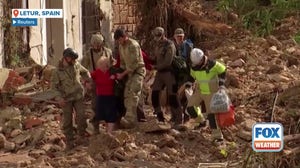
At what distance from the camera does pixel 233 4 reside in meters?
8.76

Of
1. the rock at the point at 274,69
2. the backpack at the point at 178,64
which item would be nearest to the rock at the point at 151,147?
the backpack at the point at 178,64

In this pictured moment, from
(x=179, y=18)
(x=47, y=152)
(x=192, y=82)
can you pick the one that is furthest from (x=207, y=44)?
(x=47, y=152)

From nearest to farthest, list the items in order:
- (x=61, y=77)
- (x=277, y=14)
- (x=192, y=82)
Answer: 1. (x=277, y=14)
2. (x=61, y=77)
3. (x=192, y=82)

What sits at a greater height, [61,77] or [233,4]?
[233,4]

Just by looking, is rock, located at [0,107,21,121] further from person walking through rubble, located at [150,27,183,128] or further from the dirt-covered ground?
person walking through rubble, located at [150,27,183,128]

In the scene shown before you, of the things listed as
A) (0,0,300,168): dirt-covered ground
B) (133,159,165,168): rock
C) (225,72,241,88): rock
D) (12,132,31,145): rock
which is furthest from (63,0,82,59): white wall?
(133,159,165,168): rock

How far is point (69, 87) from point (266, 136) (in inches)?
157

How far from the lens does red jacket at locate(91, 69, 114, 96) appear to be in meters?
10.7

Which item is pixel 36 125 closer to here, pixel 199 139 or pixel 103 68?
pixel 103 68

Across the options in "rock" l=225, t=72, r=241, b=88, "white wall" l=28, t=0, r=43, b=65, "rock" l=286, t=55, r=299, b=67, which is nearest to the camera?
"rock" l=225, t=72, r=241, b=88

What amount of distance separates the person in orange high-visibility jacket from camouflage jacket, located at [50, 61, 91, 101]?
1.49 metres

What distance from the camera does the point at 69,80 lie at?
10508mm

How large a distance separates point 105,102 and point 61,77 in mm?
761

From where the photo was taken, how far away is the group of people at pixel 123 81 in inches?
410
